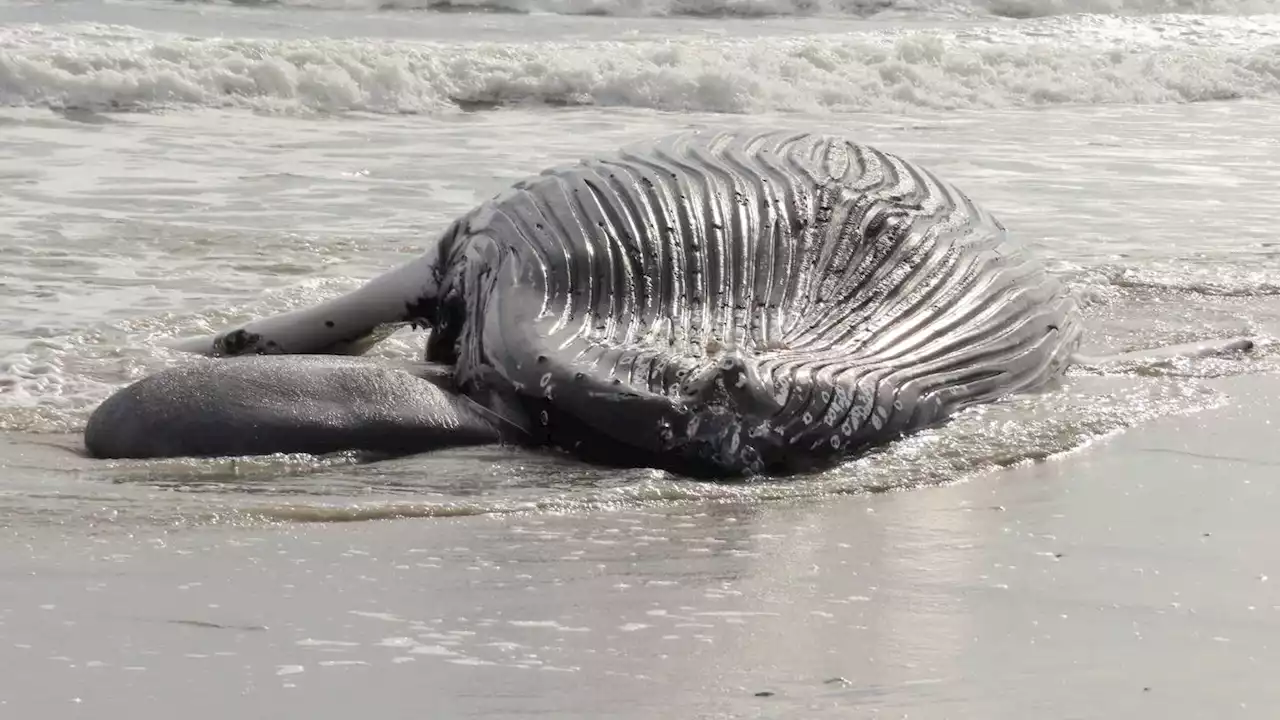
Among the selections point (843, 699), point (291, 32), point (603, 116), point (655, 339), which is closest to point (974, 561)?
point (843, 699)

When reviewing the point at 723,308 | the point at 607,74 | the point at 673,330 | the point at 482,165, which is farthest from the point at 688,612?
the point at 607,74

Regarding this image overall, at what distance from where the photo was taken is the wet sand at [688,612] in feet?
10.0

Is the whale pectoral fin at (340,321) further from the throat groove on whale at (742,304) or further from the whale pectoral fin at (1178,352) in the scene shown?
the whale pectoral fin at (1178,352)

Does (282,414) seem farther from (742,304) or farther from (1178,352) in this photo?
(1178,352)

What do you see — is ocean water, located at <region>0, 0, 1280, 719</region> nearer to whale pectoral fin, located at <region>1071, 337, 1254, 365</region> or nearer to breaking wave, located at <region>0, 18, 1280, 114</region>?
whale pectoral fin, located at <region>1071, 337, 1254, 365</region>

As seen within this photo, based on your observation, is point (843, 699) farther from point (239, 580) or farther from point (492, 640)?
point (239, 580)

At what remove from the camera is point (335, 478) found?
185 inches

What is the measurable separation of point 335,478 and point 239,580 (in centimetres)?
100

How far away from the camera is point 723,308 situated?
5.29 meters

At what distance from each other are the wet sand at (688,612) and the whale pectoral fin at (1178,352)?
1.56 metres

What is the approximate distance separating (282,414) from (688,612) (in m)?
1.71

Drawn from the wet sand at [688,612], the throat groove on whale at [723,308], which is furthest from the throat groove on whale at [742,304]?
the wet sand at [688,612]

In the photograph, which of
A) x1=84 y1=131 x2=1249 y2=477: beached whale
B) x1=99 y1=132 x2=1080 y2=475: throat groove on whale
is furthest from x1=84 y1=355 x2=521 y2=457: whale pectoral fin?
x1=99 y1=132 x2=1080 y2=475: throat groove on whale

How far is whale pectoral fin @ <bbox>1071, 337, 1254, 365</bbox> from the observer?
247 inches
